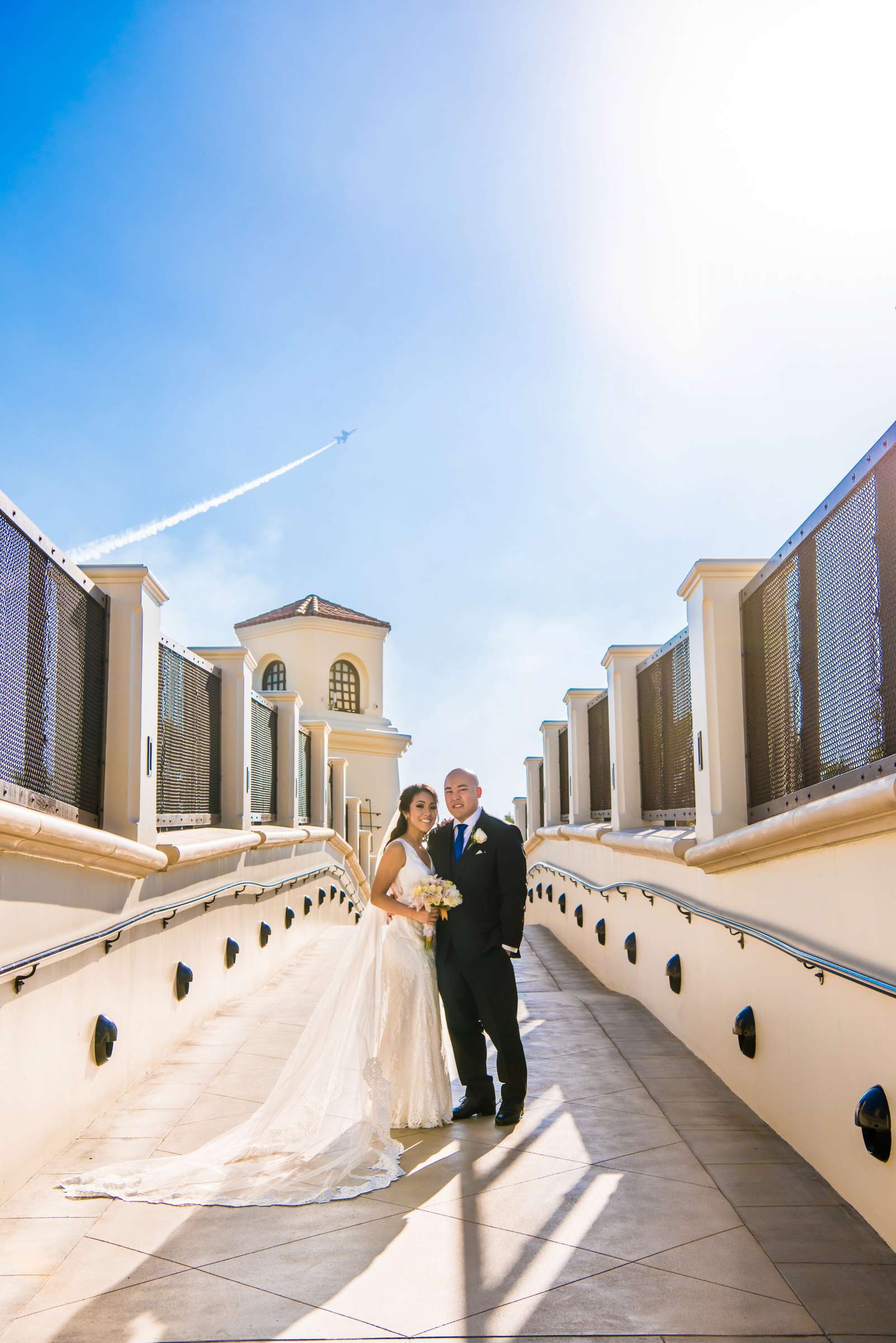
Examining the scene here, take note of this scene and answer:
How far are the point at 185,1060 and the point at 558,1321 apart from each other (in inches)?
179

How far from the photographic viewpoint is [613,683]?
11062 mm

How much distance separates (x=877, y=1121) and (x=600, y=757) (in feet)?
32.1

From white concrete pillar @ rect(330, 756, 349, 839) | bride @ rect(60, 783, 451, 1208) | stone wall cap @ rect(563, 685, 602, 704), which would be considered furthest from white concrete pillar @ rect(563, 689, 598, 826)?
white concrete pillar @ rect(330, 756, 349, 839)

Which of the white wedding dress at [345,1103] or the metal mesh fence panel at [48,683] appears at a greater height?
the metal mesh fence panel at [48,683]

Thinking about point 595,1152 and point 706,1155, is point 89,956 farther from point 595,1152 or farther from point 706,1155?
point 706,1155

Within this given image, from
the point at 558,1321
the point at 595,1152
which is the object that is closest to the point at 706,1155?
the point at 595,1152

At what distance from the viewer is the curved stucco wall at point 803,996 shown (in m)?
4.18

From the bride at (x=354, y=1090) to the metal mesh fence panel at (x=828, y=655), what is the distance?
208 cm

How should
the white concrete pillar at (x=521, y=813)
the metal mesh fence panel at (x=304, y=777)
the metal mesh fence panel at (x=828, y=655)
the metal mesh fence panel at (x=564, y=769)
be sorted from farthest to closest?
1. the white concrete pillar at (x=521, y=813)
2. the metal mesh fence panel at (x=564, y=769)
3. the metal mesh fence panel at (x=304, y=777)
4. the metal mesh fence panel at (x=828, y=655)

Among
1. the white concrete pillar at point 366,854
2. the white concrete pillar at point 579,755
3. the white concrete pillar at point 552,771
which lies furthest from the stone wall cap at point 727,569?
the white concrete pillar at point 366,854

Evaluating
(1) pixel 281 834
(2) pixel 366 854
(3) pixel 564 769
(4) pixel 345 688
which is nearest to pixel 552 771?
(3) pixel 564 769

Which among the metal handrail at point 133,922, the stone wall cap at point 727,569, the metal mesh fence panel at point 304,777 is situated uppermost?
the stone wall cap at point 727,569

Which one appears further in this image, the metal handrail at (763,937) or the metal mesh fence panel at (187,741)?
the metal mesh fence panel at (187,741)

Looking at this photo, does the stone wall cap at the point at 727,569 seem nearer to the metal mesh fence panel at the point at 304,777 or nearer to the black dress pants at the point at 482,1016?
the black dress pants at the point at 482,1016
